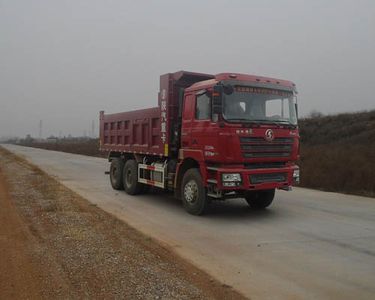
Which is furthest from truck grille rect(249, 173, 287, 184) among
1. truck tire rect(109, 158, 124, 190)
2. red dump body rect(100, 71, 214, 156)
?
truck tire rect(109, 158, 124, 190)

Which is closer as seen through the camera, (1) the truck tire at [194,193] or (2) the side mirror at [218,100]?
(2) the side mirror at [218,100]

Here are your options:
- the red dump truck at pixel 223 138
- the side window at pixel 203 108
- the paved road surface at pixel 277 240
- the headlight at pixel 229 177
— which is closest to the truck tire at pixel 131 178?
the paved road surface at pixel 277 240

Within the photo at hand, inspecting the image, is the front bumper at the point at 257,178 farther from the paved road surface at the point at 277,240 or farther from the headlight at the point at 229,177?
the paved road surface at the point at 277,240

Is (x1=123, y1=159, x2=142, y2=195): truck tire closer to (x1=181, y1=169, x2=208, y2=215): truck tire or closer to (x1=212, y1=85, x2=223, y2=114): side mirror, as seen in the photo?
(x1=181, y1=169, x2=208, y2=215): truck tire

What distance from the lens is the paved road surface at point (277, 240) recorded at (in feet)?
18.5

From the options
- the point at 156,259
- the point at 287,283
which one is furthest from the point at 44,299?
the point at 287,283

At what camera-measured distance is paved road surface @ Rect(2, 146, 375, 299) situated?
5629 mm

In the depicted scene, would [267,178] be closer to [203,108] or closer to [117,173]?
[203,108]

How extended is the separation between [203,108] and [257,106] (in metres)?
1.16

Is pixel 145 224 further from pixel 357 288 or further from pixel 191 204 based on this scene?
pixel 357 288

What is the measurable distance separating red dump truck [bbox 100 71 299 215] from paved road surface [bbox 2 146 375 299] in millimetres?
679

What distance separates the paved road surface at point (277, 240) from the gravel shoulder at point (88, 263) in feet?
1.37

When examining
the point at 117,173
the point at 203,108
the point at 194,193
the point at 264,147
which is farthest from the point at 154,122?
the point at 264,147

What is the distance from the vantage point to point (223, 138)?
31.1 ft
